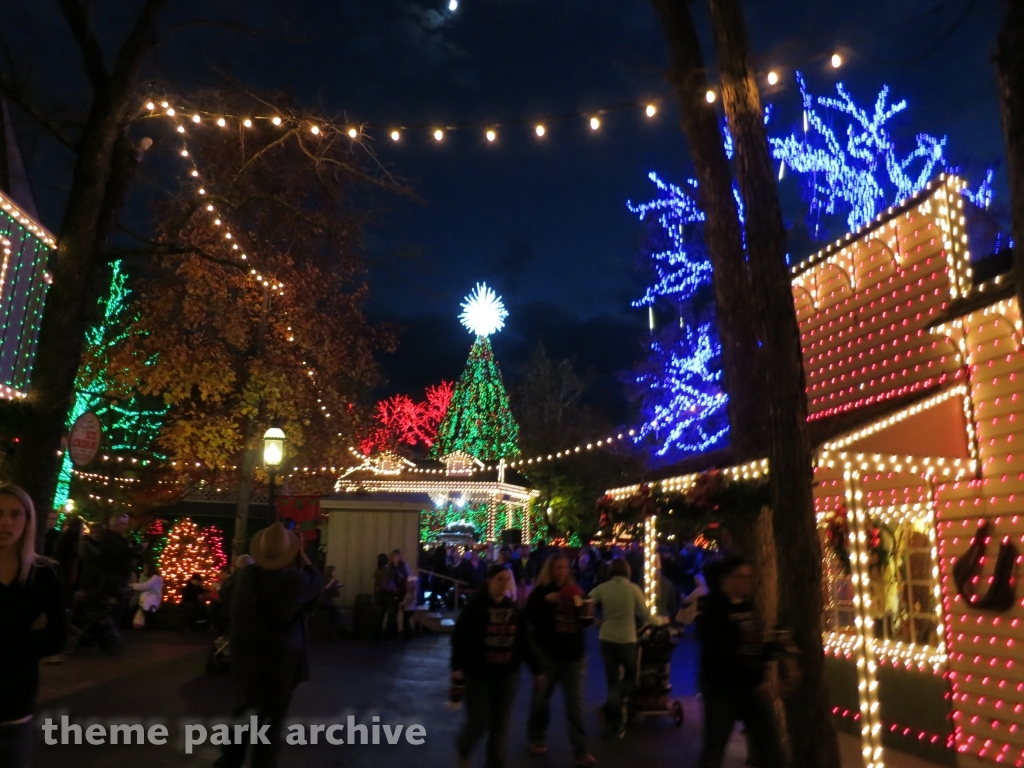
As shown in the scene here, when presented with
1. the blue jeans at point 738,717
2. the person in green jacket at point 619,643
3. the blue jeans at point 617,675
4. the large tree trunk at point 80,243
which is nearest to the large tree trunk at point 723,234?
the person in green jacket at point 619,643

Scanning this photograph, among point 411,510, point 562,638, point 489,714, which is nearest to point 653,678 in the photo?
point 562,638

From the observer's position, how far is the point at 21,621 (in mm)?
3291

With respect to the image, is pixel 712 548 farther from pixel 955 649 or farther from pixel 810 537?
pixel 810 537

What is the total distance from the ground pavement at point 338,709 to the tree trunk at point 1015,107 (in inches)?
188

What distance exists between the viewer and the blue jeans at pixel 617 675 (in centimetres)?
796

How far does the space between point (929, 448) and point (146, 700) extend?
8.20 meters

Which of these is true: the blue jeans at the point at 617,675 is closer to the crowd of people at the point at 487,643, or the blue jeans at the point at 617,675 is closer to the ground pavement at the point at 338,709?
the crowd of people at the point at 487,643

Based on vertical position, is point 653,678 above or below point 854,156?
below

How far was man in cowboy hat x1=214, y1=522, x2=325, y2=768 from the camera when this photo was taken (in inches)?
201

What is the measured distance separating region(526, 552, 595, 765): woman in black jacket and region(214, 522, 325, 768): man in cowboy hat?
219 centimetres

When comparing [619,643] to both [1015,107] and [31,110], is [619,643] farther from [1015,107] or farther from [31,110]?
[31,110]

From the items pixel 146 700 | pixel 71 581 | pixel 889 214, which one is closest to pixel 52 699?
pixel 146 700

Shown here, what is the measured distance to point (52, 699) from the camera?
839cm

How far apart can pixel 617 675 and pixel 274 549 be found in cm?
415
